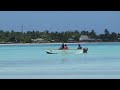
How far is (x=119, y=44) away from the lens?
6469mm

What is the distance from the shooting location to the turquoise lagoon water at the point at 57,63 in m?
6.40

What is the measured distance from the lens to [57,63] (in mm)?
6516

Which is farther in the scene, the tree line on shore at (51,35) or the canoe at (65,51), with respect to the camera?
the canoe at (65,51)

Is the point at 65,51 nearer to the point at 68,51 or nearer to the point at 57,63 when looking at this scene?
the point at 68,51

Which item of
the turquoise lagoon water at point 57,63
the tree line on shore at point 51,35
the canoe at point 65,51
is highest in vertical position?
the tree line on shore at point 51,35

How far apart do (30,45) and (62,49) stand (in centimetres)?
37

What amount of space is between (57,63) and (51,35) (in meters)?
0.32

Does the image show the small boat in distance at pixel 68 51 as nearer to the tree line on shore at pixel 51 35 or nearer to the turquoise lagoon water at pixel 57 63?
the turquoise lagoon water at pixel 57 63

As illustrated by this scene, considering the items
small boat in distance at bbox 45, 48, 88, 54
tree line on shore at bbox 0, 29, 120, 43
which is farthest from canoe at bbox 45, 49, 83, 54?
tree line on shore at bbox 0, 29, 120, 43

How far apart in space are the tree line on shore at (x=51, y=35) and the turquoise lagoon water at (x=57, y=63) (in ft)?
0.26

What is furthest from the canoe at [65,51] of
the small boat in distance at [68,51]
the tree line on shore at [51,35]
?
the tree line on shore at [51,35]
